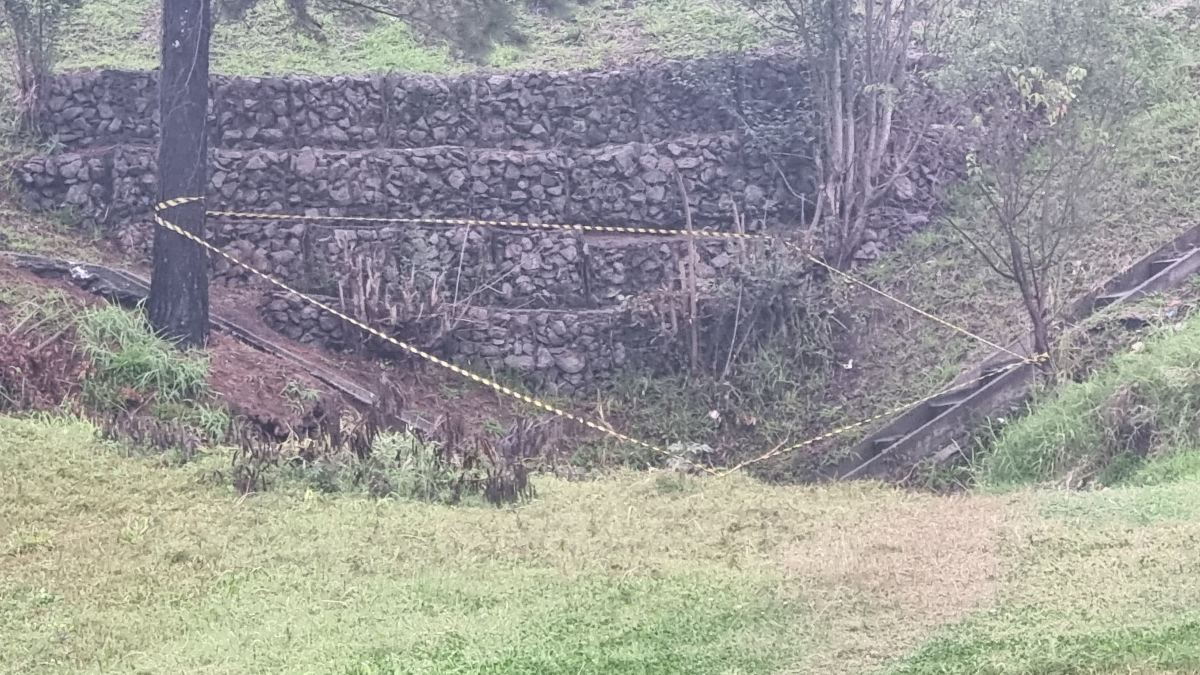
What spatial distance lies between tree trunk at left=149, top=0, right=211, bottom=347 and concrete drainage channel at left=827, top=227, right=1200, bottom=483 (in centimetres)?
512

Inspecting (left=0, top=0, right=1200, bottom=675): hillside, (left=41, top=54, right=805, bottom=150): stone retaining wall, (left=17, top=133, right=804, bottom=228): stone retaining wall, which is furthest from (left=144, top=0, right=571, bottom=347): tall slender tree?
(left=41, top=54, right=805, bottom=150): stone retaining wall

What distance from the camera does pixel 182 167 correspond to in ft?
34.5

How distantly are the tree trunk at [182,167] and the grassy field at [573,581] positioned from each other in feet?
10.6

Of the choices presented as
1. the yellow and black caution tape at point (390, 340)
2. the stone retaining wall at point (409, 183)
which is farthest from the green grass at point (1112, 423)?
the stone retaining wall at point (409, 183)

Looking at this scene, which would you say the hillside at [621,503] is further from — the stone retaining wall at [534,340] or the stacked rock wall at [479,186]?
the stacked rock wall at [479,186]

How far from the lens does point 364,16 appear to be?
11.6 metres

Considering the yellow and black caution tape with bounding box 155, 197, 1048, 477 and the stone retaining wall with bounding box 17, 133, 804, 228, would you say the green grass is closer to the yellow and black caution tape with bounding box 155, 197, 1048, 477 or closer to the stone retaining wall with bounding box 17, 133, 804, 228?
the yellow and black caution tape with bounding box 155, 197, 1048, 477

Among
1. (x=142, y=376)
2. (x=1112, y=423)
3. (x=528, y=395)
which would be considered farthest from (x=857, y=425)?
(x=142, y=376)

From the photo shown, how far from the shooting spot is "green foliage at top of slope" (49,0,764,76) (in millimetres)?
14398

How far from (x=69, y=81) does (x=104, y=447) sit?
743 cm

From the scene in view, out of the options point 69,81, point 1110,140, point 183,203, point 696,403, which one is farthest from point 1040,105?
point 69,81

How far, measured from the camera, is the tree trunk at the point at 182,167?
10.4m

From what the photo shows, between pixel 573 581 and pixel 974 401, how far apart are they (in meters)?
5.60

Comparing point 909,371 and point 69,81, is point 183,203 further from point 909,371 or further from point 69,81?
point 909,371
